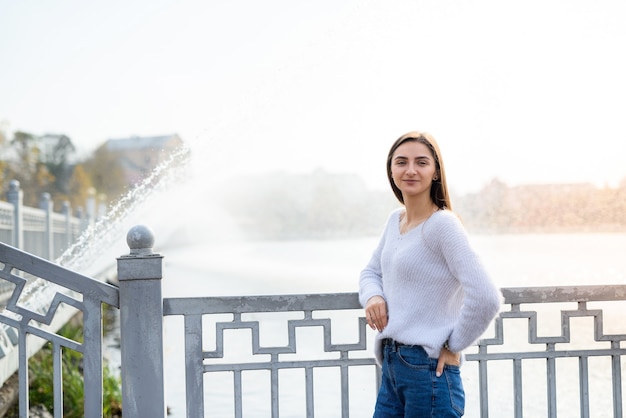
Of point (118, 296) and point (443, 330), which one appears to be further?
point (118, 296)

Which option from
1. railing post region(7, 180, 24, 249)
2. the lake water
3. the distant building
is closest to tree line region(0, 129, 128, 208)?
the distant building

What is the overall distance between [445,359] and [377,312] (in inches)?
12.3

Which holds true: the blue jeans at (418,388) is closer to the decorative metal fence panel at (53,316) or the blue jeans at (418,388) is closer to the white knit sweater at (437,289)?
the white knit sweater at (437,289)

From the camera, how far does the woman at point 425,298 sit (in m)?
2.35

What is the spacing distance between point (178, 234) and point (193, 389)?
38954mm

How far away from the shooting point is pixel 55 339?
3.00 metres

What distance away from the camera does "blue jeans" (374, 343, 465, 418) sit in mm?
2387

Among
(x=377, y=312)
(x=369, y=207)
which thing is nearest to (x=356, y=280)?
(x=369, y=207)

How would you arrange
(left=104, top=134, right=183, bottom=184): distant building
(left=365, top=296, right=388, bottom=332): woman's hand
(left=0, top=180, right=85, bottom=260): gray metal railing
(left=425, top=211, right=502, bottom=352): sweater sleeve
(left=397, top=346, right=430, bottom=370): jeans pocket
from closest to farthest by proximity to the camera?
(left=425, top=211, right=502, bottom=352): sweater sleeve < (left=397, top=346, right=430, bottom=370): jeans pocket < (left=365, top=296, right=388, bottom=332): woman's hand < (left=0, top=180, right=85, bottom=260): gray metal railing < (left=104, top=134, right=183, bottom=184): distant building

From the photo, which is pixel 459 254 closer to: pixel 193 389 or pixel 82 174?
pixel 193 389

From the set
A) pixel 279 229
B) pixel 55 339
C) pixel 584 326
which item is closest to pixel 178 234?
pixel 279 229

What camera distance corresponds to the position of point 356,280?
585 inches

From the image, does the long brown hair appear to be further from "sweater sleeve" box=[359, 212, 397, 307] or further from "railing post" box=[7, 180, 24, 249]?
"railing post" box=[7, 180, 24, 249]

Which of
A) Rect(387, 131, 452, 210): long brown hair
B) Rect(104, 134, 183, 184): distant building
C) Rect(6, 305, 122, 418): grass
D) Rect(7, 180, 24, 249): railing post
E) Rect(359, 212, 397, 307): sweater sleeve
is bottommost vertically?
Rect(6, 305, 122, 418): grass
